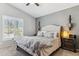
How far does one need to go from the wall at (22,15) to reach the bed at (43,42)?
151 millimetres

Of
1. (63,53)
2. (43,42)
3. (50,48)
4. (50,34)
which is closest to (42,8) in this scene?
(50,34)

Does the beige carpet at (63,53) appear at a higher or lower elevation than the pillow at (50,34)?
lower

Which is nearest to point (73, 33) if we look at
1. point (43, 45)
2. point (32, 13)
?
point (43, 45)

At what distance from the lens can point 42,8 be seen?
1871 millimetres

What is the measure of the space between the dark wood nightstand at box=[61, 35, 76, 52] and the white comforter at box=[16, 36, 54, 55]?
0.24 meters

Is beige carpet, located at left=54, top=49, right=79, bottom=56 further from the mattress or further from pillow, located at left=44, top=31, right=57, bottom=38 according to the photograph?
pillow, located at left=44, top=31, right=57, bottom=38

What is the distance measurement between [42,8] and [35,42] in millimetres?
696

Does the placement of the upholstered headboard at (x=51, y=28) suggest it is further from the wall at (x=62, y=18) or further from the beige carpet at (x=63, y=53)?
the beige carpet at (x=63, y=53)

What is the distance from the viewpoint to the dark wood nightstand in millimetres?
1769

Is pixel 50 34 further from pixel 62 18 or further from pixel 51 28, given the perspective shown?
pixel 62 18

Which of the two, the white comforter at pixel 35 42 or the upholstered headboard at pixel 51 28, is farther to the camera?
the upholstered headboard at pixel 51 28

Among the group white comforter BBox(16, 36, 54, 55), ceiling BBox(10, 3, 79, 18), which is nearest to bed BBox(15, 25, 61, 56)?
white comforter BBox(16, 36, 54, 55)

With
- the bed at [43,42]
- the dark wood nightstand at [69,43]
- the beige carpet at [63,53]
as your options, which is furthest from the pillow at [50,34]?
the beige carpet at [63,53]

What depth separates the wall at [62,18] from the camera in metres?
1.76
